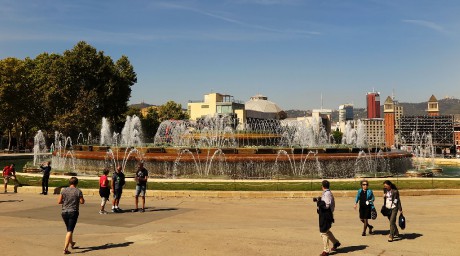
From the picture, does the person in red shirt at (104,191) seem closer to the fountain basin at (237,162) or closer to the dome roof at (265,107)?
A: the fountain basin at (237,162)

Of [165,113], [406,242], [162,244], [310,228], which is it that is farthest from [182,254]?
[165,113]

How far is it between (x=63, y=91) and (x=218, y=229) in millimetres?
55769

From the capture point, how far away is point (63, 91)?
60562 millimetres

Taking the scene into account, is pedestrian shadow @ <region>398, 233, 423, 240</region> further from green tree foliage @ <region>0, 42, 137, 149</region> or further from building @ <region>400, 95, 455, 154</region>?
building @ <region>400, 95, 455, 154</region>

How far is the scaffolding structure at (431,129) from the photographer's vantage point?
516ft

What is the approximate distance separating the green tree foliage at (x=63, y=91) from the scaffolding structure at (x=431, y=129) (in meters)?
126

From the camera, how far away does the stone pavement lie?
9297mm

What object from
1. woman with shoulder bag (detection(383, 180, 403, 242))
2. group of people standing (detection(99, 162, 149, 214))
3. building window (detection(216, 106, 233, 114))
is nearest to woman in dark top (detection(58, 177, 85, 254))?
group of people standing (detection(99, 162, 149, 214))

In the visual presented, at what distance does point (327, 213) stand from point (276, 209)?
5.96 m

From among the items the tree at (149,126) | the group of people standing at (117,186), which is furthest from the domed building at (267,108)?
the group of people standing at (117,186)

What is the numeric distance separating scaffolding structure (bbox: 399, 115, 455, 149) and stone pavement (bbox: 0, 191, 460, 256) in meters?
155

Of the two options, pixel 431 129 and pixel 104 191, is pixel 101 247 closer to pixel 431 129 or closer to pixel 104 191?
pixel 104 191

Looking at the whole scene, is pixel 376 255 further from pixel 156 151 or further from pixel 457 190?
pixel 156 151

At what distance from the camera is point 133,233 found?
10906mm
